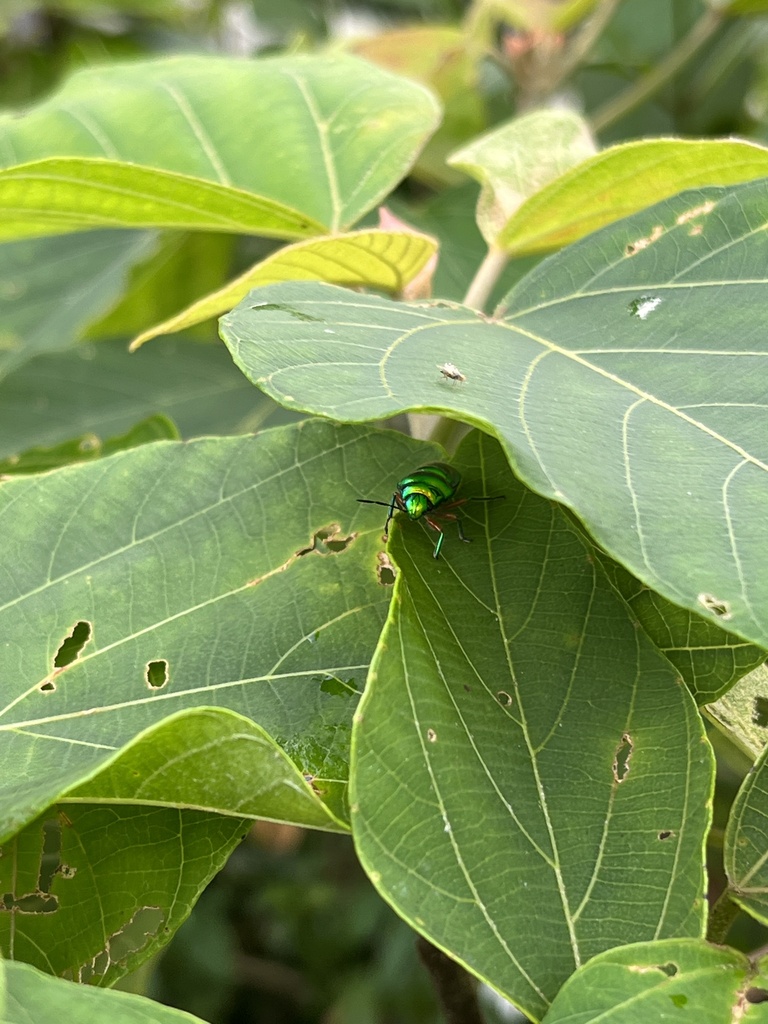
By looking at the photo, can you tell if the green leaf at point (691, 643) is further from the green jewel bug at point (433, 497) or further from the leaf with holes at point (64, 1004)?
the leaf with holes at point (64, 1004)

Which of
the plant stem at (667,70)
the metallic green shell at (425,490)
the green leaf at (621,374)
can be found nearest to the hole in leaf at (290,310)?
the green leaf at (621,374)

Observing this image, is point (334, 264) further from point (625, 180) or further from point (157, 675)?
point (157, 675)

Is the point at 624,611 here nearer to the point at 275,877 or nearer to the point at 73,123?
the point at 73,123

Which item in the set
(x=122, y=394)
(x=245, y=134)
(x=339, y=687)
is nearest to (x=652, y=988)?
(x=339, y=687)

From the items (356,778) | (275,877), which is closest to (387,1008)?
(275,877)

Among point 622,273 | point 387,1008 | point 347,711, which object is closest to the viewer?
point 347,711

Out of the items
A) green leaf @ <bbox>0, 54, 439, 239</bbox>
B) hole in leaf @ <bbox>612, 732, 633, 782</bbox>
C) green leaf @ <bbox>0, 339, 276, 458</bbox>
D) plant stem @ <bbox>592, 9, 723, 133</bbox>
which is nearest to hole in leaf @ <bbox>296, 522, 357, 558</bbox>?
hole in leaf @ <bbox>612, 732, 633, 782</bbox>

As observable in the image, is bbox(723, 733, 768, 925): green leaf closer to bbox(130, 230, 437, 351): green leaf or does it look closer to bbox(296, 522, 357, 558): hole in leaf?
bbox(296, 522, 357, 558): hole in leaf
